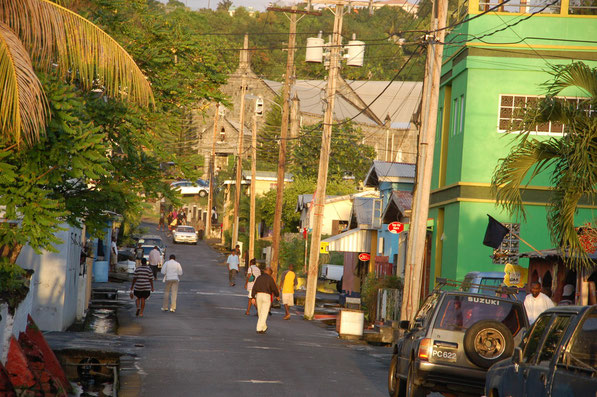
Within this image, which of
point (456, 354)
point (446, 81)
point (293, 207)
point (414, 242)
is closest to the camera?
point (456, 354)

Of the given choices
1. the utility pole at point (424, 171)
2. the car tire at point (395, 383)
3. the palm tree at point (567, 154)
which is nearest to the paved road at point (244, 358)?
the car tire at point (395, 383)

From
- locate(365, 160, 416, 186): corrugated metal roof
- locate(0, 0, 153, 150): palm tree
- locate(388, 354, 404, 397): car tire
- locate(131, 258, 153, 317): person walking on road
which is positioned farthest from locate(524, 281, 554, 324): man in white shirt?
locate(365, 160, 416, 186): corrugated metal roof

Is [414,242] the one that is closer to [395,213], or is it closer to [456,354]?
[456,354]

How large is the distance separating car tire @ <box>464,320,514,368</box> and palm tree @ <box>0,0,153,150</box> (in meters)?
5.59

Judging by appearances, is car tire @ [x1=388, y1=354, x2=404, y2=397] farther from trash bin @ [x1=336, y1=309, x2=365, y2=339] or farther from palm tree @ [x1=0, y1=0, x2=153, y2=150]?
trash bin @ [x1=336, y1=309, x2=365, y2=339]

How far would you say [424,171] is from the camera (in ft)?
69.8

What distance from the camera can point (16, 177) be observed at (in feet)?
45.4

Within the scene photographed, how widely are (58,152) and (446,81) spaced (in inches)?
688

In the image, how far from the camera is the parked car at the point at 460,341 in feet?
39.5

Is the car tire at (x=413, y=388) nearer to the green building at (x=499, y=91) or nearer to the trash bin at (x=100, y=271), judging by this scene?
the green building at (x=499, y=91)

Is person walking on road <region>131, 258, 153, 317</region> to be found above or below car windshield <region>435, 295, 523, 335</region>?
below

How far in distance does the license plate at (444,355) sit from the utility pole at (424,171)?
8.53 meters

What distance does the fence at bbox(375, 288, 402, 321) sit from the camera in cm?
2727

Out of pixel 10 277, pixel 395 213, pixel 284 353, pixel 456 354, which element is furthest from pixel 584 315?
pixel 395 213
